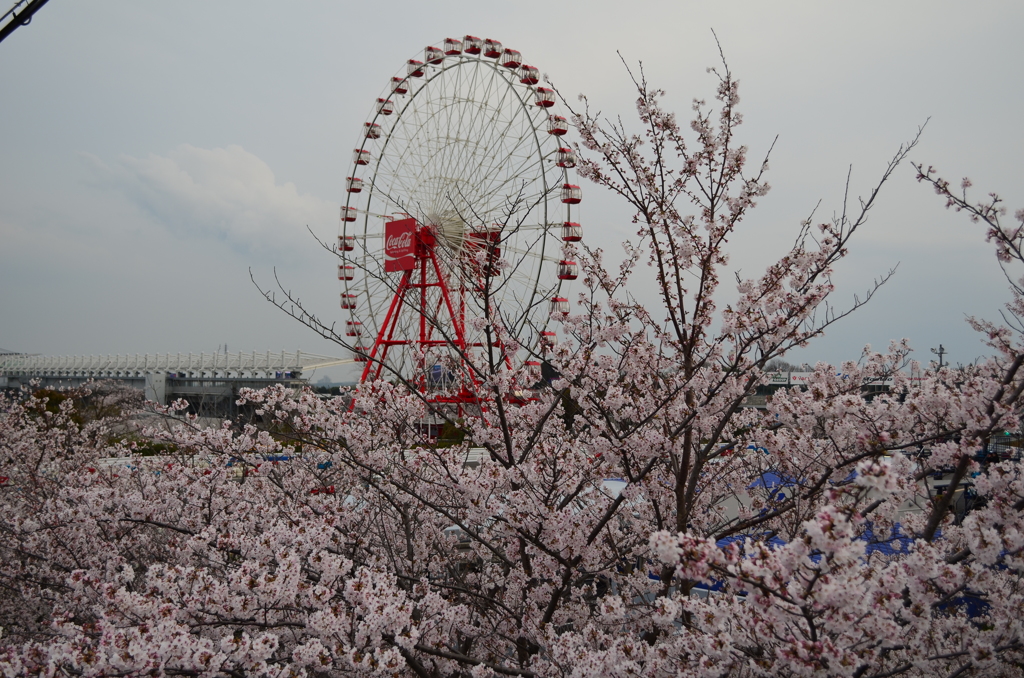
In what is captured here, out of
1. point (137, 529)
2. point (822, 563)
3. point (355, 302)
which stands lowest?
point (137, 529)

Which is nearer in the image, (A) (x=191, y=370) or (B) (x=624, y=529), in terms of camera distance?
(B) (x=624, y=529)

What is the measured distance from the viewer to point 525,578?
3.31 meters

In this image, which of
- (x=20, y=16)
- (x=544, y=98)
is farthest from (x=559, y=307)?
(x=544, y=98)

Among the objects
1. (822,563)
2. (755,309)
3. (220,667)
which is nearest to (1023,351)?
(755,309)

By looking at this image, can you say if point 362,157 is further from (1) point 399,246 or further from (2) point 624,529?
(2) point 624,529

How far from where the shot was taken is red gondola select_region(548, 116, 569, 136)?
14016 mm

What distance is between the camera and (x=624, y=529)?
4215mm

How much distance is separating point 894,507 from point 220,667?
3.42 meters

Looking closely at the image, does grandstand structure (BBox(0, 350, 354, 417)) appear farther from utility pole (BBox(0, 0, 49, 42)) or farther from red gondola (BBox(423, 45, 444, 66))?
utility pole (BBox(0, 0, 49, 42))

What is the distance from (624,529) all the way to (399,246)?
1289 centimetres

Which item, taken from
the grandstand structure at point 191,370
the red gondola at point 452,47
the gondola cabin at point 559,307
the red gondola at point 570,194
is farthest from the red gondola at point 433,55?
the grandstand structure at point 191,370

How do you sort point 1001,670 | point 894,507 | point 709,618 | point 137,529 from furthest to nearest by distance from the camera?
point 137,529
point 894,507
point 1001,670
point 709,618

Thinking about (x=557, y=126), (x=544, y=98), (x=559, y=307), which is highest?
(x=544, y=98)

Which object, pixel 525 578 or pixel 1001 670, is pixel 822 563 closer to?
pixel 1001 670
